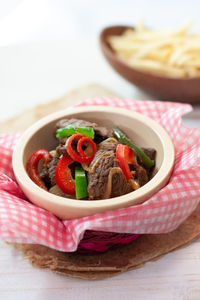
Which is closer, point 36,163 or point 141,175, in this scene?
point 141,175

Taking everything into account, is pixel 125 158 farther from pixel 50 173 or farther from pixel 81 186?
pixel 50 173

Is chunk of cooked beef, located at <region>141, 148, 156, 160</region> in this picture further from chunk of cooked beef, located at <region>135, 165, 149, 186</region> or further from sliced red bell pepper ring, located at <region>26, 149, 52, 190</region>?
sliced red bell pepper ring, located at <region>26, 149, 52, 190</region>

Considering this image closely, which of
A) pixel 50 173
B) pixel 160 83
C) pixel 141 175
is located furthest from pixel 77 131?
pixel 160 83

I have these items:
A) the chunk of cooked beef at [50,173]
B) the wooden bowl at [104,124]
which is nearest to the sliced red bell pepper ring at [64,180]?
the chunk of cooked beef at [50,173]

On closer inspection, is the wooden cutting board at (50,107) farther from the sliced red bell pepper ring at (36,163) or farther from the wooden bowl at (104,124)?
the sliced red bell pepper ring at (36,163)

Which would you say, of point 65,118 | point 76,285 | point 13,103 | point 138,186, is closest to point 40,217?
point 76,285

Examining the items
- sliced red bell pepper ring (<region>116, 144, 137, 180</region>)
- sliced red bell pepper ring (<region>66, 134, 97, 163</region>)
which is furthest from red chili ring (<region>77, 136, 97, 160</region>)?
sliced red bell pepper ring (<region>116, 144, 137, 180</region>)
